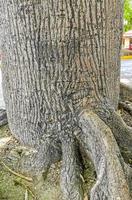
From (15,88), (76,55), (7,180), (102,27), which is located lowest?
(7,180)

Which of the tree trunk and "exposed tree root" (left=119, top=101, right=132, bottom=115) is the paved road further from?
the tree trunk

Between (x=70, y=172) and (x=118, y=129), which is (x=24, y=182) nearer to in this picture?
(x=70, y=172)

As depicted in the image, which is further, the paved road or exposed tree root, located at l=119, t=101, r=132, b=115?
the paved road

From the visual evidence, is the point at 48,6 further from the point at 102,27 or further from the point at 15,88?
the point at 15,88

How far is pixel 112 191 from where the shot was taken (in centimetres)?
142

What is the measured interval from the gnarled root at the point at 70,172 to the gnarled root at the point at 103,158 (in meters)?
0.07

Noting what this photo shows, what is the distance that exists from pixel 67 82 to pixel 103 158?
44cm

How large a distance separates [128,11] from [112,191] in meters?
10.1

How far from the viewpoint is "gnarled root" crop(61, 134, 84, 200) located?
1.68m

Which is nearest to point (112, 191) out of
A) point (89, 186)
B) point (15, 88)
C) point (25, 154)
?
point (89, 186)

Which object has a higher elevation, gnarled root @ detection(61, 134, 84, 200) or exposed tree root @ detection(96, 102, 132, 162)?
exposed tree root @ detection(96, 102, 132, 162)

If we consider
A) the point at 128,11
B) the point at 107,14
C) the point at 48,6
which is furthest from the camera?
the point at 128,11

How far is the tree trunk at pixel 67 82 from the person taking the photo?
1555mm

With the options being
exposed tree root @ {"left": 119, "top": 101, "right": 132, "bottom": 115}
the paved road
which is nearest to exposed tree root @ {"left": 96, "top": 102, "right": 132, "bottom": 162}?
exposed tree root @ {"left": 119, "top": 101, "right": 132, "bottom": 115}
